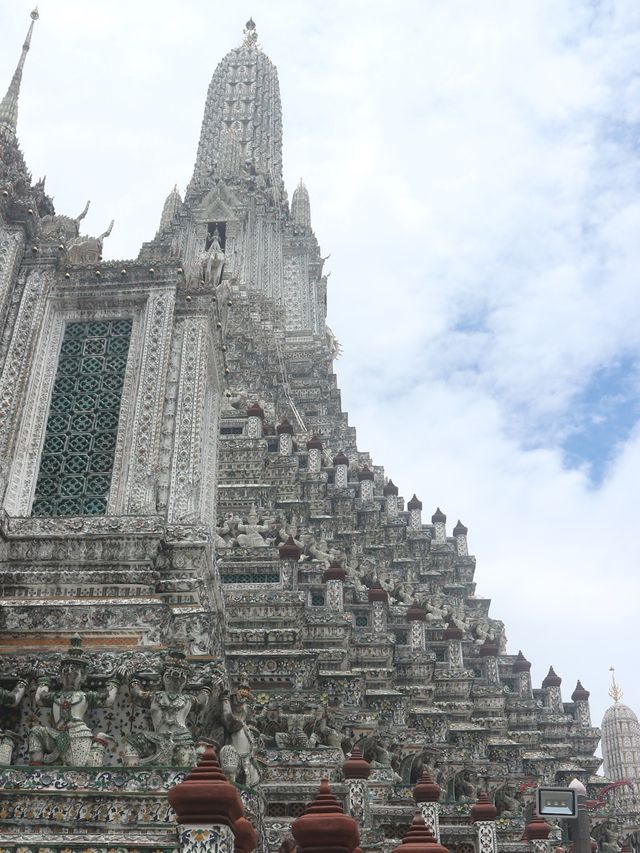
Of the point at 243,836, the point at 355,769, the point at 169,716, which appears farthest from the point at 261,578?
the point at 243,836

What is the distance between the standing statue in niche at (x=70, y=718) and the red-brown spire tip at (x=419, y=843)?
3494mm

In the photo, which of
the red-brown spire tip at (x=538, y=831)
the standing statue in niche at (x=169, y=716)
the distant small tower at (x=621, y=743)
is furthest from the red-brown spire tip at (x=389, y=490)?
the distant small tower at (x=621, y=743)

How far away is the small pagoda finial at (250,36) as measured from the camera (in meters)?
59.6

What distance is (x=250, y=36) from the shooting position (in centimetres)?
6147

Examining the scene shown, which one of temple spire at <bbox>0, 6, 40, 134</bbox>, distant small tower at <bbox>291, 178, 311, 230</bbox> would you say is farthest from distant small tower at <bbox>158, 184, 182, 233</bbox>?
temple spire at <bbox>0, 6, 40, 134</bbox>

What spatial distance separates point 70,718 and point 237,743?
2062 millimetres

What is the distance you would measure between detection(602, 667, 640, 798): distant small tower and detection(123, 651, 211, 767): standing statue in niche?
51.7 meters

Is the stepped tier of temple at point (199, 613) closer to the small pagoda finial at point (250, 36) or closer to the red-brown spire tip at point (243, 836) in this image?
the red-brown spire tip at point (243, 836)

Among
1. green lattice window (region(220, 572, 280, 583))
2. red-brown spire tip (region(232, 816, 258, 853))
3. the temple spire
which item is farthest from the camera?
green lattice window (region(220, 572, 280, 583))

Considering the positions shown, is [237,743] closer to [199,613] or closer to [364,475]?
[199,613]

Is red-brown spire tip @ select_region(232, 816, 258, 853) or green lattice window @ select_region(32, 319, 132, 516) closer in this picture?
red-brown spire tip @ select_region(232, 816, 258, 853)

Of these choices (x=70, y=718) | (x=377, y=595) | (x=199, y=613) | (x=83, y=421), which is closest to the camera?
(x=70, y=718)

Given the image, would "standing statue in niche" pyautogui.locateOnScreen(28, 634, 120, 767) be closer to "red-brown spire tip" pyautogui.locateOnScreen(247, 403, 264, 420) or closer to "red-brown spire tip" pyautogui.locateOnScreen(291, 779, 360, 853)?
"red-brown spire tip" pyautogui.locateOnScreen(291, 779, 360, 853)

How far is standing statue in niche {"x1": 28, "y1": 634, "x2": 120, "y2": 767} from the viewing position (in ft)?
34.9
